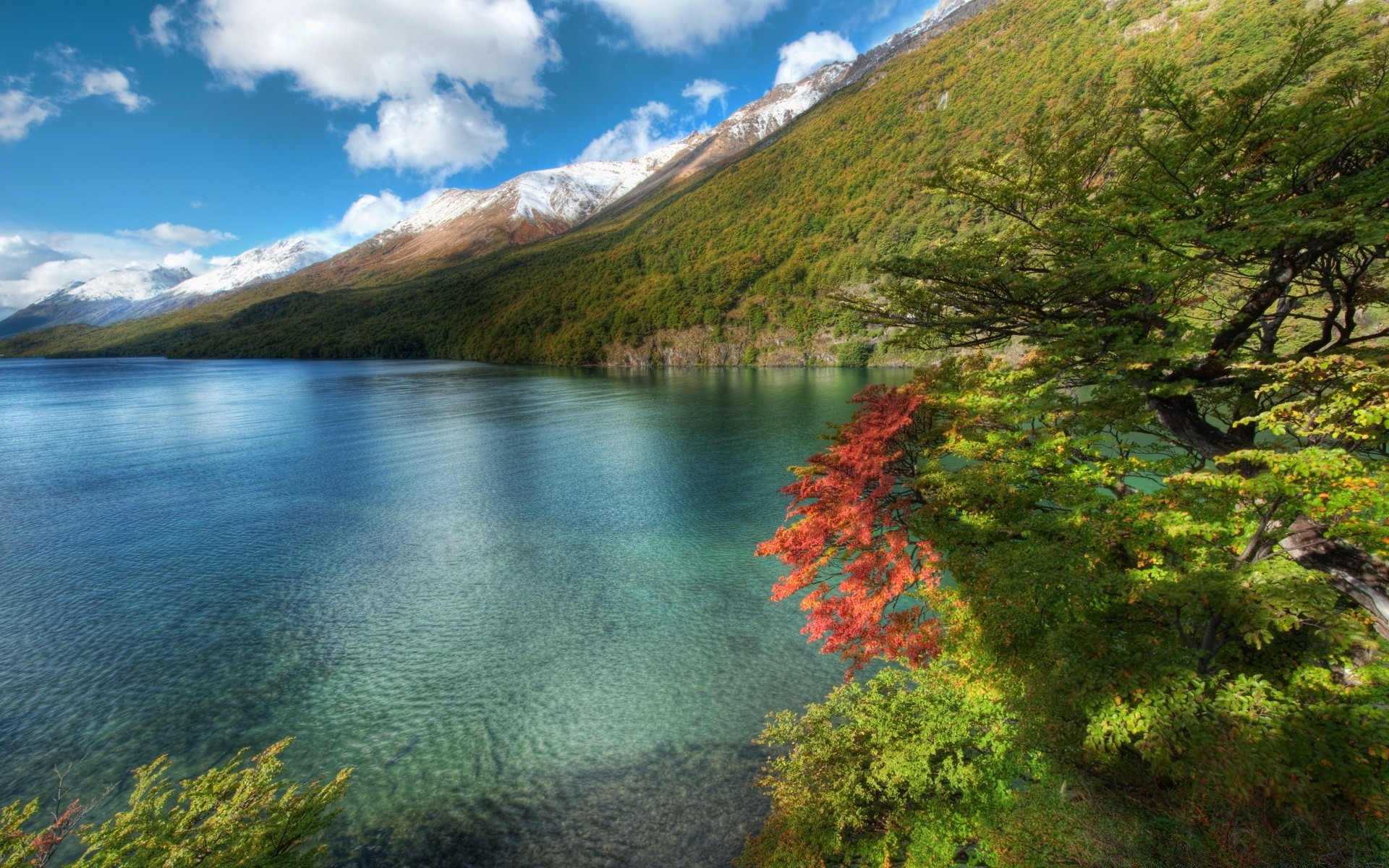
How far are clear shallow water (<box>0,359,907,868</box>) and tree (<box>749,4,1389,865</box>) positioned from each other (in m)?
2.70

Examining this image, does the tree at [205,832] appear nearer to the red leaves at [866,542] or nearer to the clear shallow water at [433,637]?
the clear shallow water at [433,637]

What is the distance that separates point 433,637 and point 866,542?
38.8 feet

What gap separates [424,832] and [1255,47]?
101752 millimetres

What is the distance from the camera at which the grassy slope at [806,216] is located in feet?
322

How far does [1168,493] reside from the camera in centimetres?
818

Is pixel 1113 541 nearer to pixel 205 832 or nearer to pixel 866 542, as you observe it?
pixel 866 542

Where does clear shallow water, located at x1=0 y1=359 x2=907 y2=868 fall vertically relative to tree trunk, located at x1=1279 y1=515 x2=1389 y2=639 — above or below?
below

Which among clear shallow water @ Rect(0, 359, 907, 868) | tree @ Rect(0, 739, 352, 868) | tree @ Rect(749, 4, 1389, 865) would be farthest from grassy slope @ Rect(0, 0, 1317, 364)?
tree @ Rect(0, 739, 352, 868)

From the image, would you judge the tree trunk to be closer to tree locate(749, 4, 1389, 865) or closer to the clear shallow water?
tree locate(749, 4, 1389, 865)

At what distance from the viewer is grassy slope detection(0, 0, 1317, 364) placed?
98062 millimetres

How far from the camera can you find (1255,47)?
6191cm

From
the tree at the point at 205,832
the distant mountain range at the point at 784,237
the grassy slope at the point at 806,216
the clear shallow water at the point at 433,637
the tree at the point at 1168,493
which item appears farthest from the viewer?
the distant mountain range at the point at 784,237

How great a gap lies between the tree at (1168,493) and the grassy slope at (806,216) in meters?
74.2

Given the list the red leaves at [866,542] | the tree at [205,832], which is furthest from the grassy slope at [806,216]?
the tree at [205,832]
